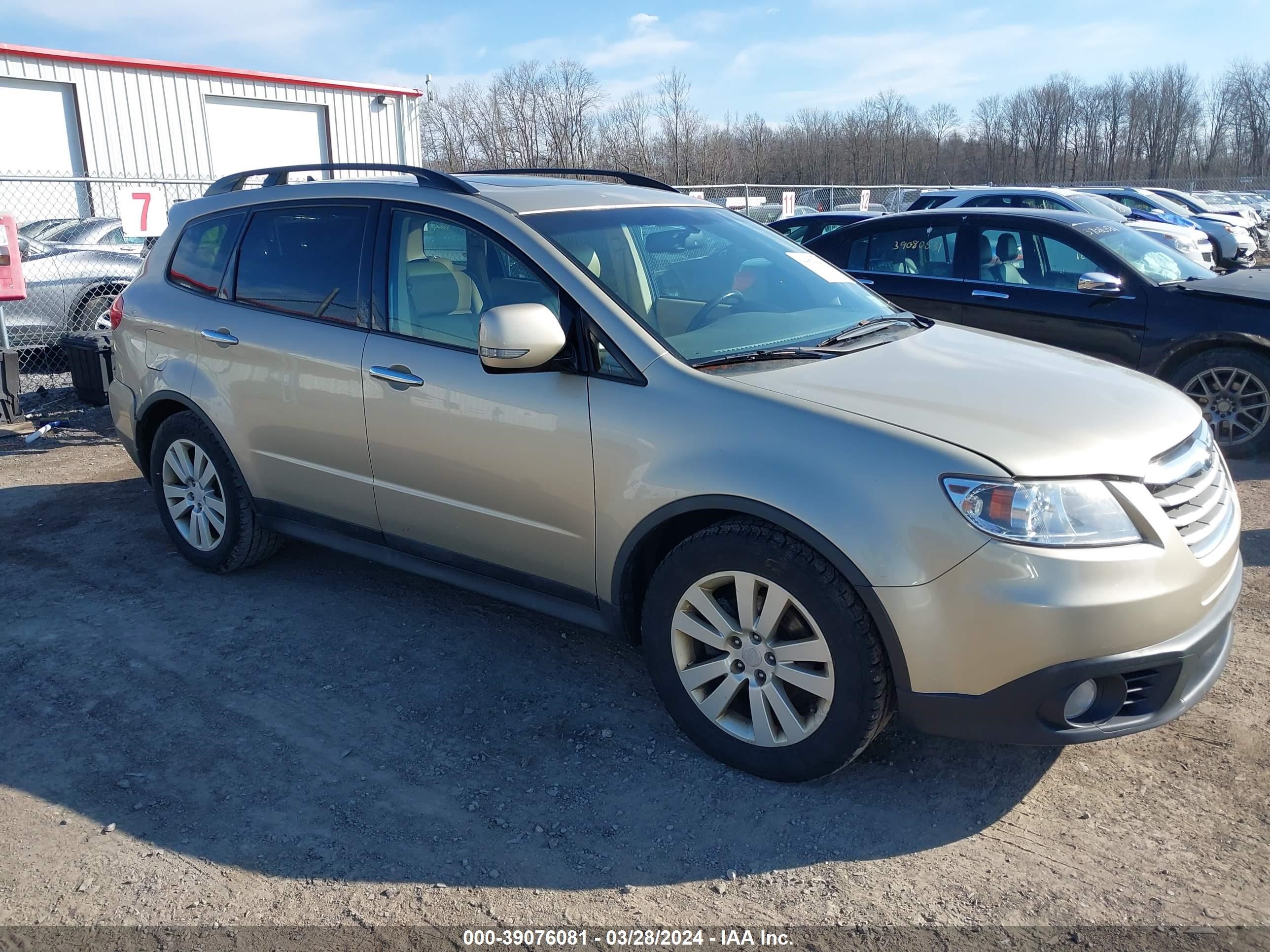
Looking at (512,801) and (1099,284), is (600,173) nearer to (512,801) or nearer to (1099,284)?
(512,801)

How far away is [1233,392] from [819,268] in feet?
14.0

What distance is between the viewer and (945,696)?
285 centimetres

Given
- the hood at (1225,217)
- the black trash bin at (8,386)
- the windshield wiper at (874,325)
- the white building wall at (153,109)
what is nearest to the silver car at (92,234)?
the black trash bin at (8,386)

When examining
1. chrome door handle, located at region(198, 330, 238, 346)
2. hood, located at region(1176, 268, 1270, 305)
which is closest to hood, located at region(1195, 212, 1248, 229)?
hood, located at region(1176, 268, 1270, 305)

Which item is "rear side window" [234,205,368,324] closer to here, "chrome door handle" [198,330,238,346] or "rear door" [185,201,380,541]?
"rear door" [185,201,380,541]

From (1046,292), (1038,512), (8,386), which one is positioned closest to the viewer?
(1038,512)

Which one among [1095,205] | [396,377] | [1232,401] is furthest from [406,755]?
[1095,205]

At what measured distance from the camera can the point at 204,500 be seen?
502 cm

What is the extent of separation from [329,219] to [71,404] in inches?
255

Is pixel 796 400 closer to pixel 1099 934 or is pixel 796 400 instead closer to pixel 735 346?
pixel 735 346

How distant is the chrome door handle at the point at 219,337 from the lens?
462 cm

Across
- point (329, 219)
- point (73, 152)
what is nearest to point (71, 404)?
point (329, 219)

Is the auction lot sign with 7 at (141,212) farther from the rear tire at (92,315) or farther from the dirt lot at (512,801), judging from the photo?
the dirt lot at (512,801)

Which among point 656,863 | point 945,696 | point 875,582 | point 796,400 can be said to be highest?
point 796,400
